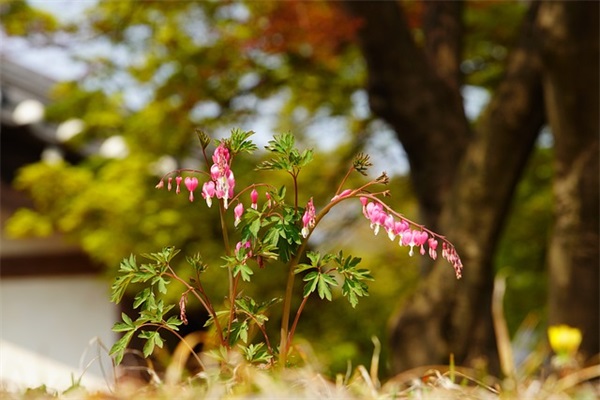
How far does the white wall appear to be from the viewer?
7539mm

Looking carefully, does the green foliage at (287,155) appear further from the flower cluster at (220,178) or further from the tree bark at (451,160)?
the tree bark at (451,160)

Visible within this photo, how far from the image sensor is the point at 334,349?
24.4 feet

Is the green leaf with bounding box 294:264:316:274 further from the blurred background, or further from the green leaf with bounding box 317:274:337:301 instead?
the blurred background

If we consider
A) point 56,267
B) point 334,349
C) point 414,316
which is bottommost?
point 334,349

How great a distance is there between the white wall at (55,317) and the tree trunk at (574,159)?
385cm

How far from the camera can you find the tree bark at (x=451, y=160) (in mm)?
5688

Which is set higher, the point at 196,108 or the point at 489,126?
the point at 196,108

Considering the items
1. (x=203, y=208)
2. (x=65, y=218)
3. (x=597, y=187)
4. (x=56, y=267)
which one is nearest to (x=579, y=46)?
(x=597, y=187)

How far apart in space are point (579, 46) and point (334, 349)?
3.48m

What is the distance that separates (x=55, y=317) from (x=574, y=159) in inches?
178

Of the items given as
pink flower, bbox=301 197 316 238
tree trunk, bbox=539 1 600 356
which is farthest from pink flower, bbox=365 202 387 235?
tree trunk, bbox=539 1 600 356

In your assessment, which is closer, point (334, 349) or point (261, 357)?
point (261, 357)

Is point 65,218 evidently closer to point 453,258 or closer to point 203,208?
point 203,208

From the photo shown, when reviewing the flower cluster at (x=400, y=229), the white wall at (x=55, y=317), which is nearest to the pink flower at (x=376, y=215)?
the flower cluster at (x=400, y=229)
